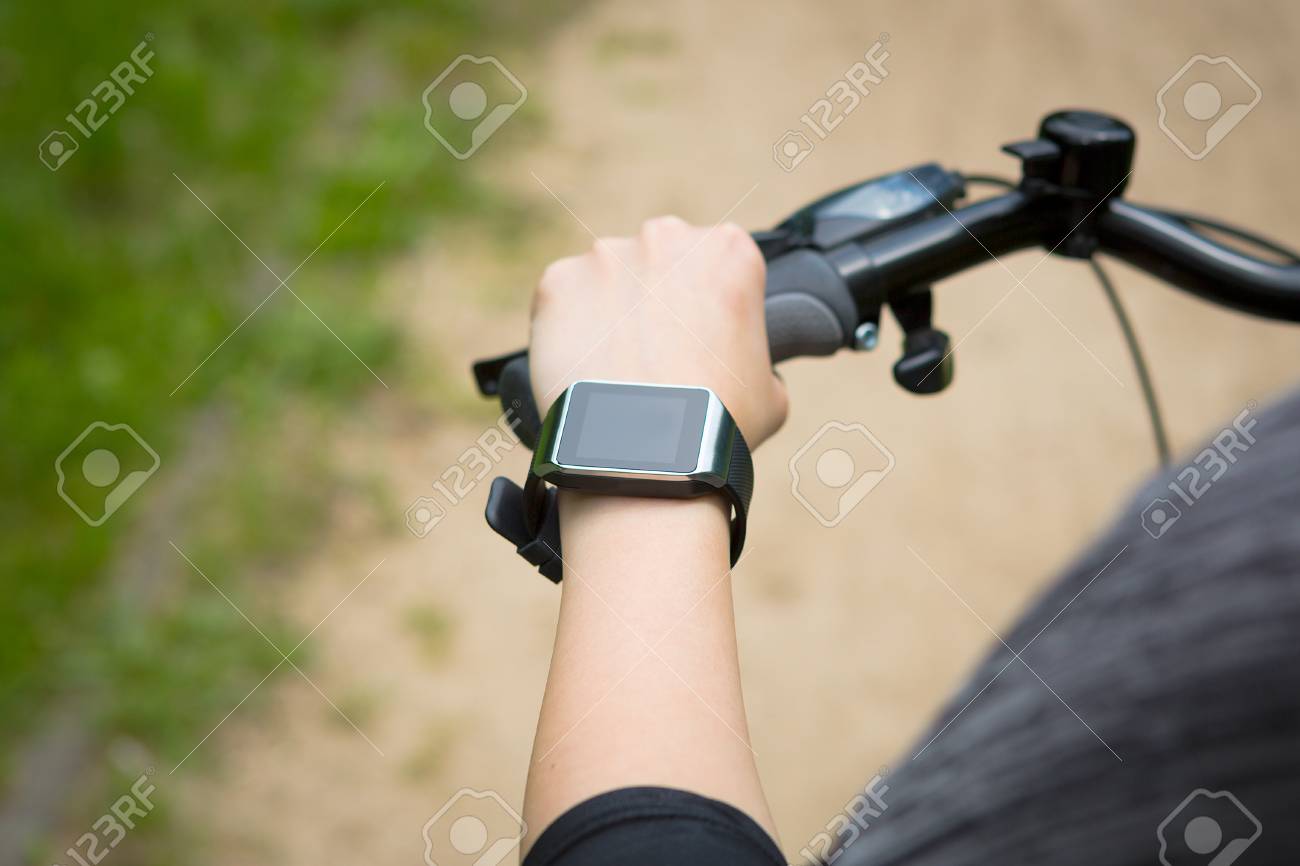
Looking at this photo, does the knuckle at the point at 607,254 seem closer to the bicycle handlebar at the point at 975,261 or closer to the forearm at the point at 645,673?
the bicycle handlebar at the point at 975,261

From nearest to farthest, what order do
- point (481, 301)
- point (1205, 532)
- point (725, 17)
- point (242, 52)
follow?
point (1205, 532)
point (481, 301)
point (242, 52)
point (725, 17)

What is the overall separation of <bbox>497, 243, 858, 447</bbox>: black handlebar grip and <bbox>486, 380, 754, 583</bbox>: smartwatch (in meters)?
0.12

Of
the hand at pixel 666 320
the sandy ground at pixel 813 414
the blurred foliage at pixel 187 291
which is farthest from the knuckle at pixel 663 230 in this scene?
the blurred foliage at pixel 187 291

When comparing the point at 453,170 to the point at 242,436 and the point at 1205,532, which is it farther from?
the point at 1205,532

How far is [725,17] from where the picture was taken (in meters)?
4.02

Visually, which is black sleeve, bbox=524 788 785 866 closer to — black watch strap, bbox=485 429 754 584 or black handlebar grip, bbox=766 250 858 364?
black watch strap, bbox=485 429 754 584

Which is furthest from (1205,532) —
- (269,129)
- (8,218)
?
(269,129)

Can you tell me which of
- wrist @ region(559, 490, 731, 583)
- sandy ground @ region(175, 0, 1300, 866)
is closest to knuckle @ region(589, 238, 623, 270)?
wrist @ region(559, 490, 731, 583)

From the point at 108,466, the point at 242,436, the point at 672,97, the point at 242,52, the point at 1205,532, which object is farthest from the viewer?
the point at 672,97

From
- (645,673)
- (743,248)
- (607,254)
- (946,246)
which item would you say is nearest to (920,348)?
(946,246)

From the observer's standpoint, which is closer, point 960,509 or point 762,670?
point 762,670

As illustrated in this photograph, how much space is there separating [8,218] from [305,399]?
2.80 ft

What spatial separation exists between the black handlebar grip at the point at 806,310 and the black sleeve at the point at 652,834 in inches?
14.1

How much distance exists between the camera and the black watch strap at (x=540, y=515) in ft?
2.63
